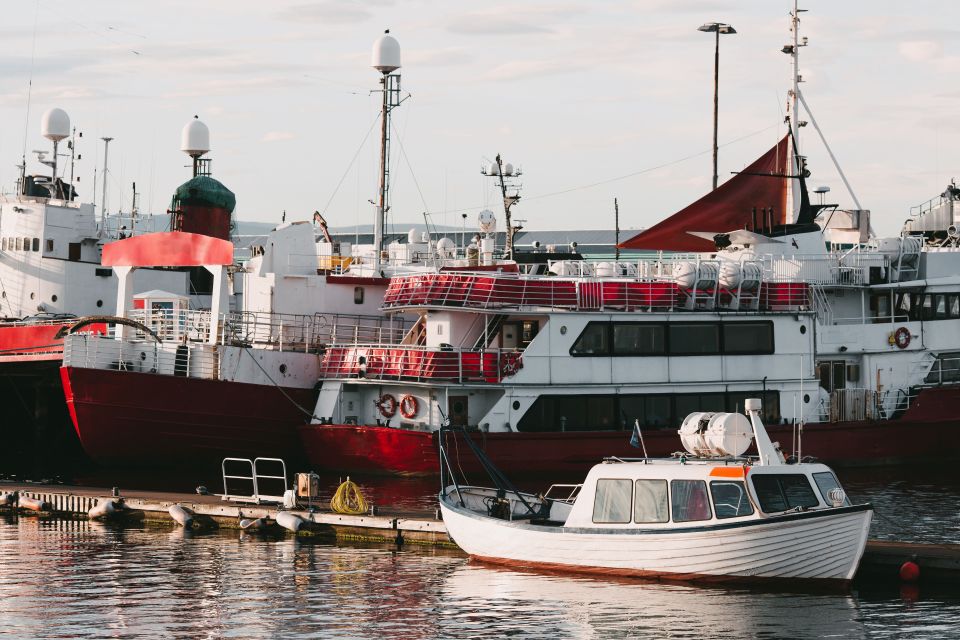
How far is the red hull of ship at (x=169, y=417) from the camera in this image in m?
36.4

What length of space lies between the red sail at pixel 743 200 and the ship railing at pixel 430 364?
9.99 metres

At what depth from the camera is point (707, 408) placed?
128 feet

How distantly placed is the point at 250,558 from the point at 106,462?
494 inches

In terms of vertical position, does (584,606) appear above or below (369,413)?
below

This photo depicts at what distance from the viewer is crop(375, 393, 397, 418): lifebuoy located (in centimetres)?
3756

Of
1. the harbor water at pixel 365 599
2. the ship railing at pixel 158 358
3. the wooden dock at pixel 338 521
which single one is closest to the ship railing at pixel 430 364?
the ship railing at pixel 158 358

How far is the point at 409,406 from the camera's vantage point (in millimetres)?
37219

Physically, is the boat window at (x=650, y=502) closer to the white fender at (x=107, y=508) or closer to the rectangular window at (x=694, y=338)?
the white fender at (x=107, y=508)

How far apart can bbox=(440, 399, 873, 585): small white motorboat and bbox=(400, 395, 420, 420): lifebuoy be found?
13.0m

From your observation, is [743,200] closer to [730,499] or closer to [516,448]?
[516,448]

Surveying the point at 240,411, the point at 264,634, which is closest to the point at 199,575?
the point at 264,634

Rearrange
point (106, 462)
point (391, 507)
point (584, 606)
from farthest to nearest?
1. point (106, 462)
2. point (391, 507)
3. point (584, 606)

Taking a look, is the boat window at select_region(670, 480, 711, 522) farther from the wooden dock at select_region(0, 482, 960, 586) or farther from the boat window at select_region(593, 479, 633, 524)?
the wooden dock at select_region(0, 482, 960, 586)

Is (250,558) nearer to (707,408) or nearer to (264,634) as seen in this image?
(264,634)
